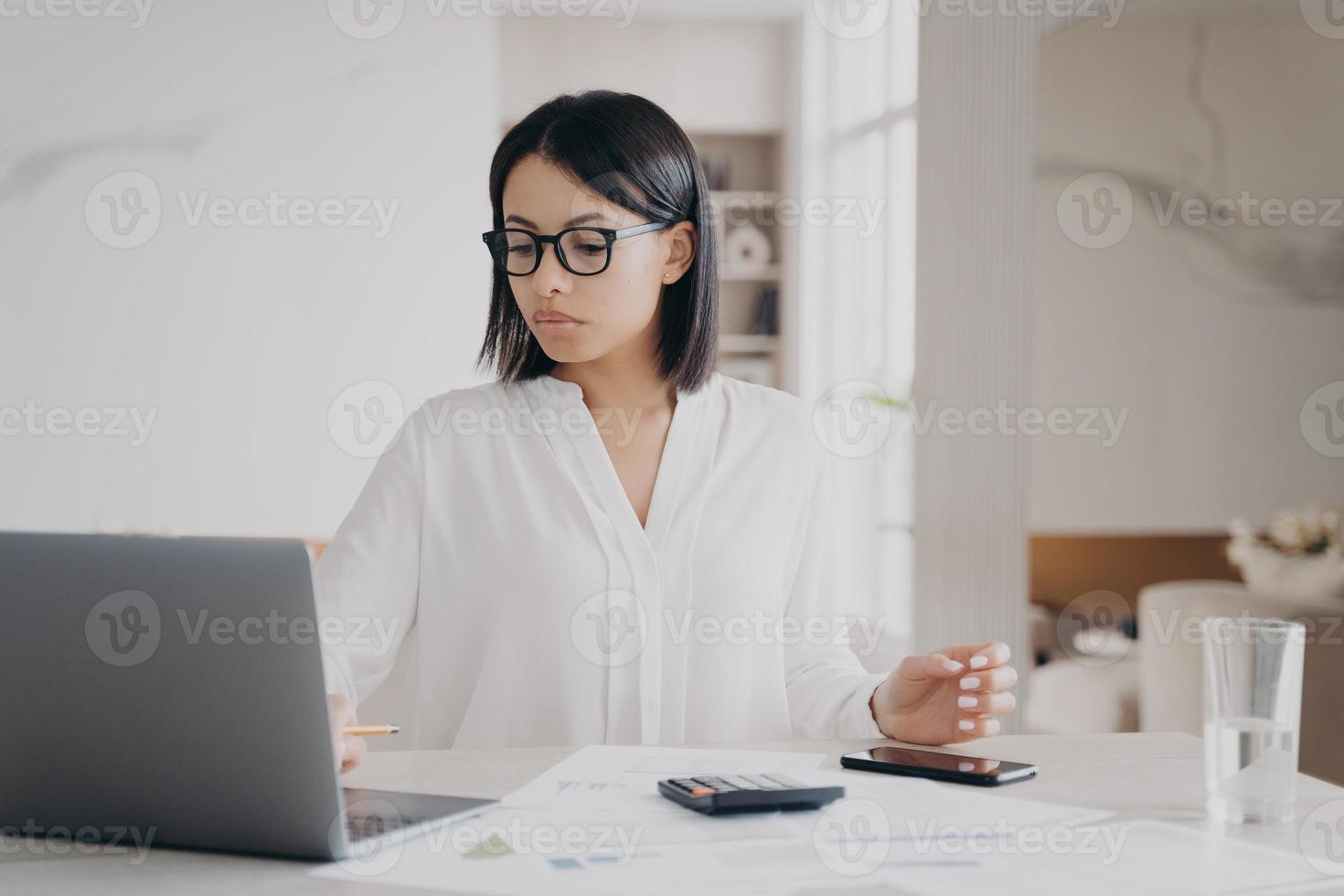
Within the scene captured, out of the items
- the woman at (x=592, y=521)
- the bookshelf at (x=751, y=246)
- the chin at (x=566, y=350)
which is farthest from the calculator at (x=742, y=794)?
the bookshelf at (x=751, y=246)

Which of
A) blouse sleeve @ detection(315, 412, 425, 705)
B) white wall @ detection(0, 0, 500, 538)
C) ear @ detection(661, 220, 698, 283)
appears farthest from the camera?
white wall @ detection(0, 0, 500, 538)

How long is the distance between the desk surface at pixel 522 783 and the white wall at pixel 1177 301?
7.28ft

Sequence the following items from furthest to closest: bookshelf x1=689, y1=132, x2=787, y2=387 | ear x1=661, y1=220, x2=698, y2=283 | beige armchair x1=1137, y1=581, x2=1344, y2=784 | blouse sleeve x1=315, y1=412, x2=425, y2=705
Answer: bookshelf x1=689, y1=132, x2=787, y2=387 < beige armchair x1=1137, y1=581, x2=1344, y2=784 < ear x1=661, y1=220, x2=698, y2=283 < blouse sleeve x1=315, y1=412, x2=425, y2=705

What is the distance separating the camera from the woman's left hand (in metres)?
1.29

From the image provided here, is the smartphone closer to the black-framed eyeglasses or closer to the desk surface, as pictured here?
the desk surface

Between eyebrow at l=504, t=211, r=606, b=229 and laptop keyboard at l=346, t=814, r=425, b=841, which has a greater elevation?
eyebrow at l=504, t=211, r=606, b=229

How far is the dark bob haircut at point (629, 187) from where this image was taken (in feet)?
5.29

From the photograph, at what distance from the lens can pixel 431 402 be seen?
170 cm

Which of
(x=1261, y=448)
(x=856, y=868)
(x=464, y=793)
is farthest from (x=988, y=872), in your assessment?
(x=1261, y=448)

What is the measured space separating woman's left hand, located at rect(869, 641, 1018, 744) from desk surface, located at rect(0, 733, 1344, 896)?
0.09 ft

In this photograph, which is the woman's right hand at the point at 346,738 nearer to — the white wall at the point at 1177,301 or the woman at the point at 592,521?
the woman at the point at 592,521

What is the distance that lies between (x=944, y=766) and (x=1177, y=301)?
2.67 m

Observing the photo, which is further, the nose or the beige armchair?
the beige armchair

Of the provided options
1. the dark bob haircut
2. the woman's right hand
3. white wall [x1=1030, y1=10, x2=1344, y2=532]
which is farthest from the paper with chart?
white wall [x1=1030, y1=10, x2=1344, y2=532]
